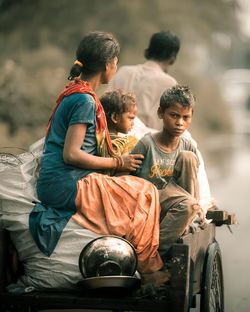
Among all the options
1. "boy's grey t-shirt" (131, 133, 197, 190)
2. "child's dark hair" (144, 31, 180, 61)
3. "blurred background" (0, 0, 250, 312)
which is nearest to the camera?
"boy's grey t-shirt" (131, 133, 197, 190)

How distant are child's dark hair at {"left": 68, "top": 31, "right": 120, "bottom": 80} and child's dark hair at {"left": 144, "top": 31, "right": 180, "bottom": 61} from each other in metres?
2.62

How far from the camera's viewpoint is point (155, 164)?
6.52 m

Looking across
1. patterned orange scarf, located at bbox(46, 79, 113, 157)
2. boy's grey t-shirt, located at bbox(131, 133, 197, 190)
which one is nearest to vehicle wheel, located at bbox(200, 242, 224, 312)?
boy's grey t-shirt, located at bbox(131, 133, 197, 190)

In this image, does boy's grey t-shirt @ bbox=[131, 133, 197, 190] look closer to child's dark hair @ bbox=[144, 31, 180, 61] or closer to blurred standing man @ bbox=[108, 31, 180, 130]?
blurred standing man @ bbox=[108, 31, 180, 130]

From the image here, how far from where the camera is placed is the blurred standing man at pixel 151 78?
880 cm

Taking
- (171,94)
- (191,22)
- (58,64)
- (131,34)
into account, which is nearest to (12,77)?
(58,64)

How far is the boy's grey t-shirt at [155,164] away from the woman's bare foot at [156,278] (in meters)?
0.72

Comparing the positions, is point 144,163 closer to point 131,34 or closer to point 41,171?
point 41,171

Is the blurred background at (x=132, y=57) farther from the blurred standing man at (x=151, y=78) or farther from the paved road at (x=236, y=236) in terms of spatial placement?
the blurred standing man at (x=151, y=78)

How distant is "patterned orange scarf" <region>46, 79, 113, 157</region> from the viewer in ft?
20.6

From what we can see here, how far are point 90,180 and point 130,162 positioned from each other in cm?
36

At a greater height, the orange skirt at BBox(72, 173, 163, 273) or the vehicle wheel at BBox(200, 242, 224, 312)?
the orange skirt at BBox(72, 173, 163, 273)

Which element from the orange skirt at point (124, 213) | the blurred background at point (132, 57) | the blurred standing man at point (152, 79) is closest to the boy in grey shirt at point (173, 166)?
the orange skirt at point (124, 213)

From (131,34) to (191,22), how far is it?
271 cm
